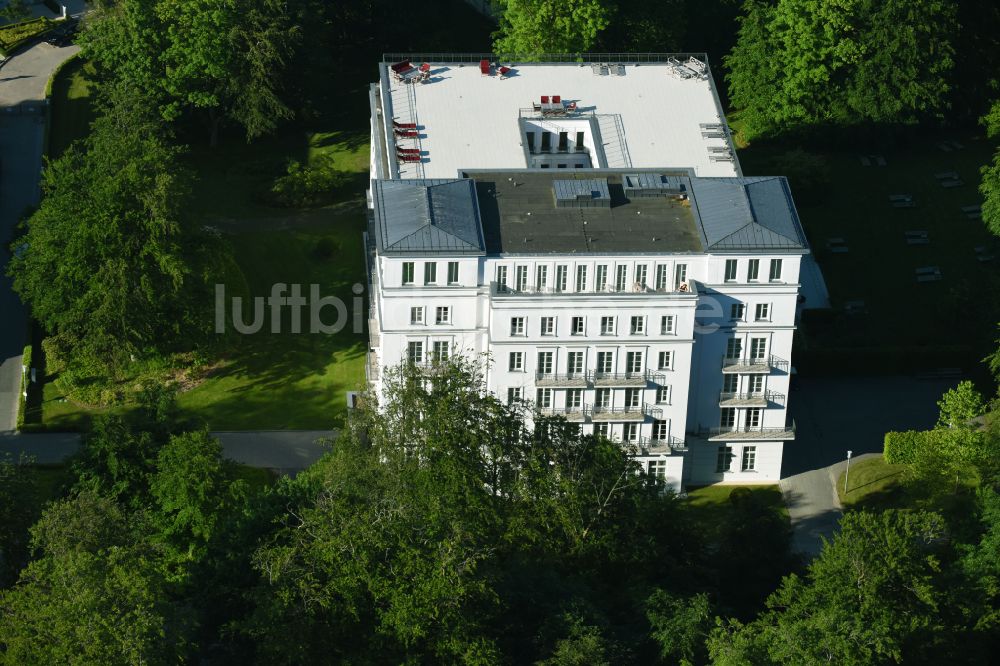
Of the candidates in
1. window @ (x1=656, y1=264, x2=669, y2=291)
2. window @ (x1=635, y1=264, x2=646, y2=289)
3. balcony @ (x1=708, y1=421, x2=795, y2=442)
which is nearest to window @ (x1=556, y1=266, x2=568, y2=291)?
window @ (x1=635, y1=264, x2=646, y2=289)

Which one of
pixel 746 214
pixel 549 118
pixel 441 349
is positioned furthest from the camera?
pixel 549 118

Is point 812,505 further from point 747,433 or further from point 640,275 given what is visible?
point 640,275

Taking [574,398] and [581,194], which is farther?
[581,194]

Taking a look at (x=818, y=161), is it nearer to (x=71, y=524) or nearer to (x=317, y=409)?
(x=317, y=409)

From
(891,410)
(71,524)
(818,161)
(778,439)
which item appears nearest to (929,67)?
(818,161)

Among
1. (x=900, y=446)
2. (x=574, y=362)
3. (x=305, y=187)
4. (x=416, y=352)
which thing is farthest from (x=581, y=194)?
(x=305, y=187)

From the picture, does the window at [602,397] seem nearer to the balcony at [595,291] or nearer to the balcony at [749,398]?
the balcony at [595,291]
